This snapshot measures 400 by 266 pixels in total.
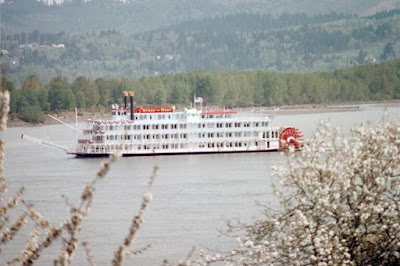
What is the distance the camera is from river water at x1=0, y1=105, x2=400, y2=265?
21062 mm

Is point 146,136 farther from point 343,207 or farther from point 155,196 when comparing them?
point 343,207

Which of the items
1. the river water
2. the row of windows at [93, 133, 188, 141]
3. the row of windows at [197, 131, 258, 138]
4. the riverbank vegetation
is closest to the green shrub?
the river water

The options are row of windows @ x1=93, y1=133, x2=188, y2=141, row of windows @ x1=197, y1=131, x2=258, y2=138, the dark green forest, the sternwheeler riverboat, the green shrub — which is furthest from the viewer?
the dark green forest

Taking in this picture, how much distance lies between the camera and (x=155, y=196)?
29.9 meters

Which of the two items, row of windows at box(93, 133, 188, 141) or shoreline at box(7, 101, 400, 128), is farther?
shoreline at box(7, 101, 400, 128)

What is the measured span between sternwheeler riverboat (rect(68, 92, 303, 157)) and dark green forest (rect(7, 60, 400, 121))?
36551mm

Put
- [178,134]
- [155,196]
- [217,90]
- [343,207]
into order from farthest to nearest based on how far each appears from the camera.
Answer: [217,90]
[178,134]
[155,196]
[343,207]

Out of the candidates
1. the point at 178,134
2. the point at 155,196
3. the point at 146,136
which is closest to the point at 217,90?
the point at 178,134

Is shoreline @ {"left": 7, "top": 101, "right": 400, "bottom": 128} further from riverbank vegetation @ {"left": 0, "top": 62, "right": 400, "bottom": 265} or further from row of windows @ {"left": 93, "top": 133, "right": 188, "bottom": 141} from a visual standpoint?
riverbank vegetation @ {"left": 0, "top": 62, "right": 400, "bottom": 265}

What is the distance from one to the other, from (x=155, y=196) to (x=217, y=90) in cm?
6875

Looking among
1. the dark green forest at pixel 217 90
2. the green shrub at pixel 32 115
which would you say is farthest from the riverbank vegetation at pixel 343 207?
the dark green forest at pixel 217 90

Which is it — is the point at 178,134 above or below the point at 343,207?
below

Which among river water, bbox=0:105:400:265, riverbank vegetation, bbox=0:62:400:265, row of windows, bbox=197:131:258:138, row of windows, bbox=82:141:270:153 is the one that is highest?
riverbank vegetation, bbox=0:62:400:265

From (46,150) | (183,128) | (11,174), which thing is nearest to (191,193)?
(11,174)
